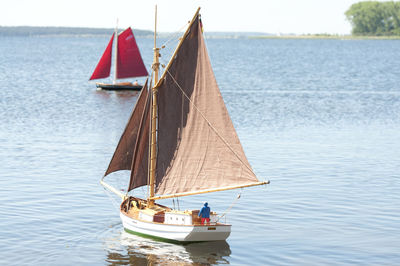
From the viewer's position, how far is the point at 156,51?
30.8 meters

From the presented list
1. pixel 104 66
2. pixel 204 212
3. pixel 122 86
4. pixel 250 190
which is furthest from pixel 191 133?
pixel 104 66

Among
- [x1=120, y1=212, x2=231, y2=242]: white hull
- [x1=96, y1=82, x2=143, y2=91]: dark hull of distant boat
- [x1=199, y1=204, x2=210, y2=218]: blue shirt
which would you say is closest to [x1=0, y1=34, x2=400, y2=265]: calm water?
[x1=120, y1=212, x2=231, y2=242]: white hull

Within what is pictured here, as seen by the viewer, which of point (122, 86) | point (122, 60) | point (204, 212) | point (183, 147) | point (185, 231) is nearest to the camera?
point (204, 212)

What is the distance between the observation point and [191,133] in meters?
30.7

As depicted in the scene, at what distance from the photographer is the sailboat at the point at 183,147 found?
29.4m

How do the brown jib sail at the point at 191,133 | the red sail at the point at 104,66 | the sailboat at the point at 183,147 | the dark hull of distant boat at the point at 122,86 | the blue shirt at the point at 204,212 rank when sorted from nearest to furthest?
the blue shirt at the point at 204,212, the sailboat at the point at 183,147, the brown jib sail at the point at 191,133, the dark hull of distant boat at the point at 122,86, the red sail at the point at 104,66

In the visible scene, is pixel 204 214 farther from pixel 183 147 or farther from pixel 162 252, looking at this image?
pixel 183 147

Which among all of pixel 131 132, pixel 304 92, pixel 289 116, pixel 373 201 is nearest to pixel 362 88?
pixel 304 92

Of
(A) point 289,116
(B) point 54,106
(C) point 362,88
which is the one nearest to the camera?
(A) point 289,116

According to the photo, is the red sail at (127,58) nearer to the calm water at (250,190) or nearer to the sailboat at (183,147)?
the calm water at (250,190)

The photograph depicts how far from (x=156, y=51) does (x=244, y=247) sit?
8.97 meters

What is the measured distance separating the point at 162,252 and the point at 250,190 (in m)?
11.7

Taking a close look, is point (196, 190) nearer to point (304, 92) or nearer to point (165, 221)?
point (165, 221)

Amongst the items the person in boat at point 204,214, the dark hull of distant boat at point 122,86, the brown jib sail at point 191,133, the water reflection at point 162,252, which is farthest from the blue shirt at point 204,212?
the dark hull of distant boat at point 122,86
